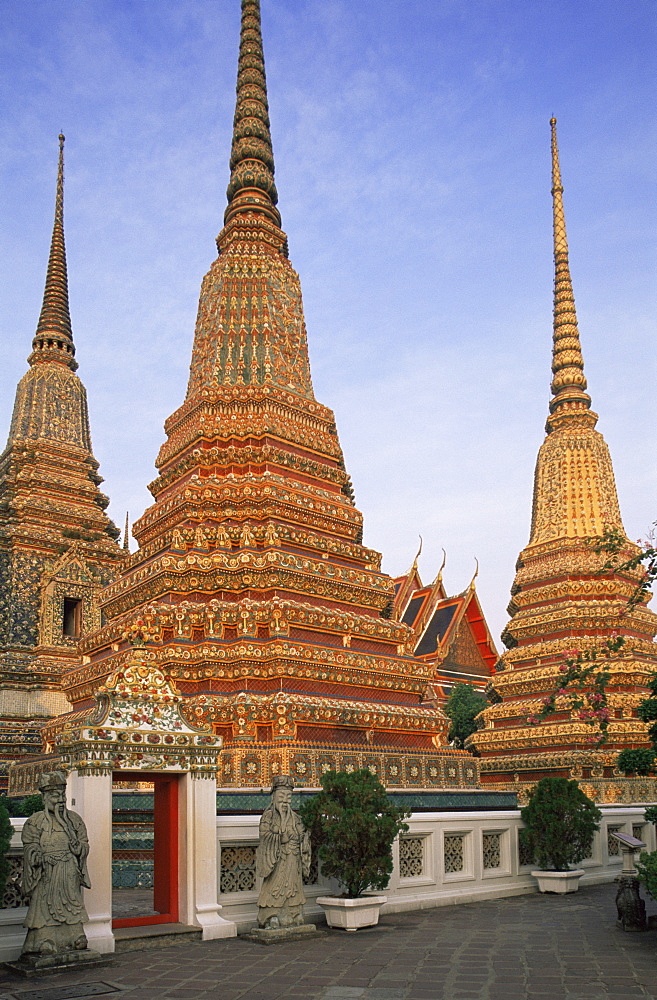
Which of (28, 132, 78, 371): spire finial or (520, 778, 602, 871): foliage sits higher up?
(28, 132, 78, 371): spire finial

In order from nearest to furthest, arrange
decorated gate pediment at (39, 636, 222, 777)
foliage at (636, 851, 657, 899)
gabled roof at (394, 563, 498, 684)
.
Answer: foliage at (636, 851, 657, 899) < decorated gate pediment at (39, 636, 222, 777) < gabled roof at (394, 563, 498, 684)

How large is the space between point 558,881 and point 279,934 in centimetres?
557

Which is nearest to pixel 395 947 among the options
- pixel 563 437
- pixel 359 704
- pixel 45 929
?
pixel 45 929

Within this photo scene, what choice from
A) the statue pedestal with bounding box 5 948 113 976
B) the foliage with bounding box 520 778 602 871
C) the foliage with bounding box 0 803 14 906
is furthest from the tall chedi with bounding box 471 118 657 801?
the foliage with bounding box 0 803 14 906

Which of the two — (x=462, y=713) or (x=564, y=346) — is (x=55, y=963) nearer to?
(x=564, y=346)

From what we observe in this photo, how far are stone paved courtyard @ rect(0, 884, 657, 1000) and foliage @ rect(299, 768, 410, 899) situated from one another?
60 centimetres

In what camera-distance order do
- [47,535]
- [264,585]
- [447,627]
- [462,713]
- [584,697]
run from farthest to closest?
[447,627]
[462,713]
[47,535]
[584,697]
[264,585]

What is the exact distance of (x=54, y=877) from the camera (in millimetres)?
8227

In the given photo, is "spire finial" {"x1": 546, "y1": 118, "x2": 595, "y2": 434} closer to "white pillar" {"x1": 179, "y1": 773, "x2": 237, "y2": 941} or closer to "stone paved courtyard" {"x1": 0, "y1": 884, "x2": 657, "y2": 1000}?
"stone paved courtyard" {"x1": 0, "y1": 884, "x2": 657, "y2": 1000}

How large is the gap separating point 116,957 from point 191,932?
3.22 ft

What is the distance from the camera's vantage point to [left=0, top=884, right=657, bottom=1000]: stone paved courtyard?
7.09 m

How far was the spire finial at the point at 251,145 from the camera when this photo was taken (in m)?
23.1

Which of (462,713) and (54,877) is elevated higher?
(54,877)

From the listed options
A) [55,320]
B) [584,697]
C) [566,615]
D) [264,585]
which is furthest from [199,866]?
[55,320]
